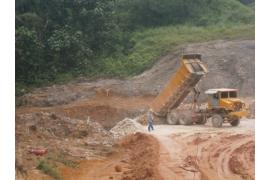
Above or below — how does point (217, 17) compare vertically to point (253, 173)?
above

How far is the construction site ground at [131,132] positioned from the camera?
18.7 ft

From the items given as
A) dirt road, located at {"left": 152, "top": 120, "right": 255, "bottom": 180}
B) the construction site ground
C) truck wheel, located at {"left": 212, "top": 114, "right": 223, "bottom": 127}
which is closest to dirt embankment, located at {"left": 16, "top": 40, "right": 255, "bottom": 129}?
the construction site ground

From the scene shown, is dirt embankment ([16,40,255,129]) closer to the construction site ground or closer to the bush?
the construction site ground

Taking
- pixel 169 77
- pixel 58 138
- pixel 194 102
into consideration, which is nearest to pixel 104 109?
pixel 58 138

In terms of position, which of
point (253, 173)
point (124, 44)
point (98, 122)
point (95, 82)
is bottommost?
point (253, 173)

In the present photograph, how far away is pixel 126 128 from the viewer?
5891mm

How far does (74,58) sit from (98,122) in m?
0.69

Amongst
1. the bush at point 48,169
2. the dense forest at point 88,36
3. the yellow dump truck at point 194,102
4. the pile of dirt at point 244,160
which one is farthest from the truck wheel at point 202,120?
the bush at point 48,169

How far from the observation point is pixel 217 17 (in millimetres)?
5945

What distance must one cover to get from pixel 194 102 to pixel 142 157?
0.71 meters

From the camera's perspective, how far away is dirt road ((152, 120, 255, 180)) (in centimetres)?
564
